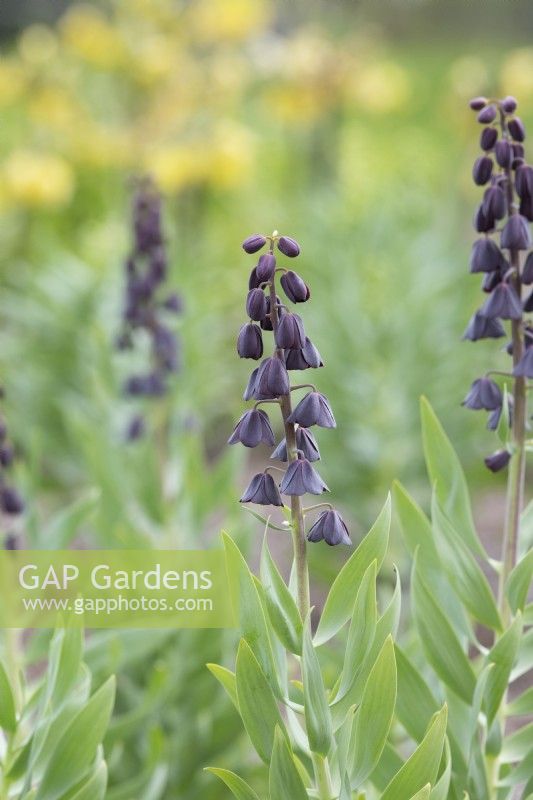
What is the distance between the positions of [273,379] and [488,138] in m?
0.30

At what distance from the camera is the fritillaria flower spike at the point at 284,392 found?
0.68 metres

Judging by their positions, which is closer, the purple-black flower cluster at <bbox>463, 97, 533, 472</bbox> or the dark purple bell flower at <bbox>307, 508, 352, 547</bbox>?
the dark purple bell flower at <bbox>307, 508, 352, 547</bbox>

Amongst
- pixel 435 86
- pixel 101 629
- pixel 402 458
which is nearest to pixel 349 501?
pixel 402 458

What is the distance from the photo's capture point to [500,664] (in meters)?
0.79

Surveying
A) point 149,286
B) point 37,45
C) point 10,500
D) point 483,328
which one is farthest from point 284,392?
point 37,45

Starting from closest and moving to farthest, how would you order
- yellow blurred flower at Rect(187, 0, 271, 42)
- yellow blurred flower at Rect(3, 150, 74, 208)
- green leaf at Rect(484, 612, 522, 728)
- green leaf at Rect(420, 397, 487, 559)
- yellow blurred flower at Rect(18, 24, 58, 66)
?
1. green leaf at Rect(484, 612, 522, 728)
2. green leaf at Rect(420, 397, 487, 559)
3. yellow blurred flower at Rect(3, 150, 74, 208)
4. yellow blurred flower at Rect(18, 24, 58, 66)
5. yellow blurred flower at Rect(187, 0, 271, 42)

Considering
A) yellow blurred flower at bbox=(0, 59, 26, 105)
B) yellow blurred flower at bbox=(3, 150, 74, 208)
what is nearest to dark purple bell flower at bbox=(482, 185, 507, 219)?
yellow blurred flower at bbox=(3, 150, 74, 208)

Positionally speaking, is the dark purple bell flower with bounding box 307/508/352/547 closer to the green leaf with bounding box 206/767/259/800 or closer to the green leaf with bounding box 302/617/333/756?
the green leaf with bounding box 302/617/333/756

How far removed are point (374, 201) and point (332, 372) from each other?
120 centimetres

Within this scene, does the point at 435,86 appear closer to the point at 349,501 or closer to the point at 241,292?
the point at 241,292

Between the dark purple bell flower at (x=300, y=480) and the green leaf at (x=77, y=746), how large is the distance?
252 mm

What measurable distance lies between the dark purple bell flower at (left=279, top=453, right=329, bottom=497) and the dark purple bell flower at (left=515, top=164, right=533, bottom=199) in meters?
0.30

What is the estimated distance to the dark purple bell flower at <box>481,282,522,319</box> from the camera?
0.81 m

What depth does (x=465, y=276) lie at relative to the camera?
270 centimetres
